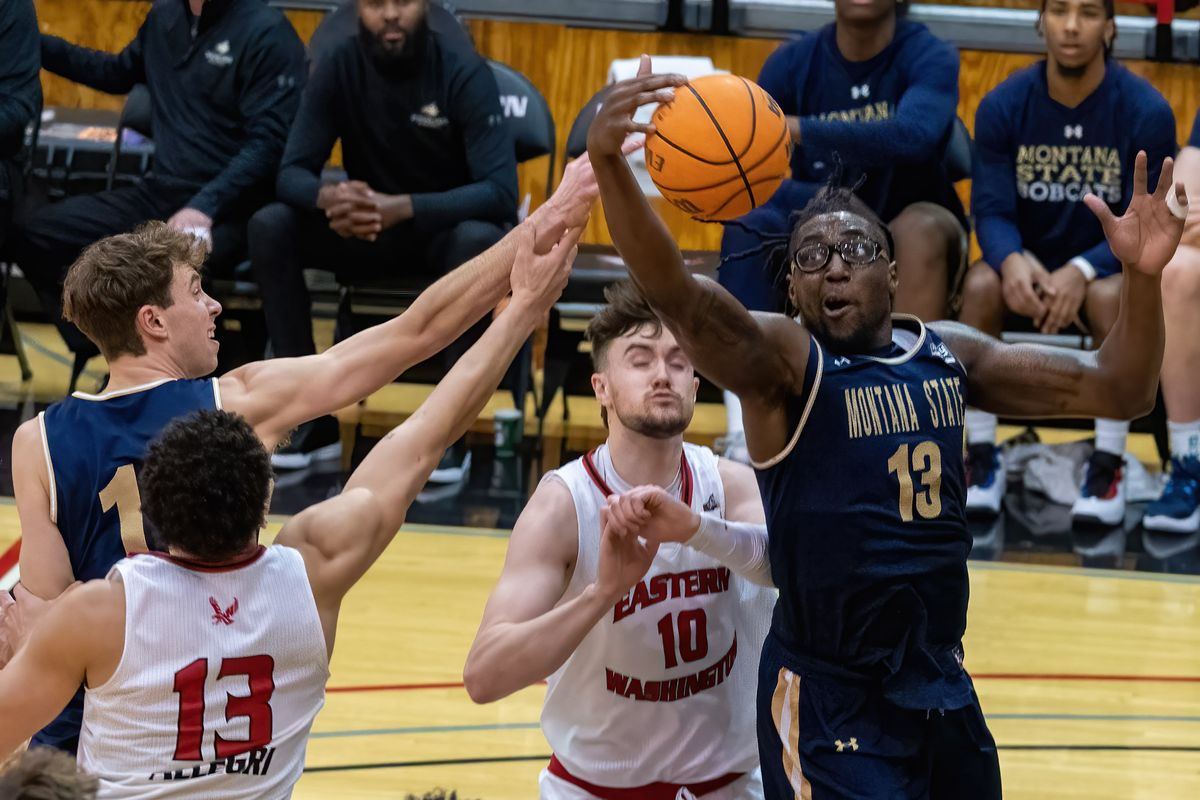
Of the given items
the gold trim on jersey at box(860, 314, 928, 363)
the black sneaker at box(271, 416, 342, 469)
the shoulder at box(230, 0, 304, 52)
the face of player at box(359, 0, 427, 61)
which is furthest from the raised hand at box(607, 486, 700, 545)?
the shoulder at box(230, 0, 304, 52)

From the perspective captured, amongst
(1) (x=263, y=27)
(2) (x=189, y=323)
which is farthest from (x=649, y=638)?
(1) (x=263, y=27)

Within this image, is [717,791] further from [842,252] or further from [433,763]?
[842,252]

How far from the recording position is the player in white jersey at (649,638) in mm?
4578

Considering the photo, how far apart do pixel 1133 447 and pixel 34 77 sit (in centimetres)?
618

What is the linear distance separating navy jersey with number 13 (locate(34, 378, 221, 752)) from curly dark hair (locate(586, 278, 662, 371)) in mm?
1353

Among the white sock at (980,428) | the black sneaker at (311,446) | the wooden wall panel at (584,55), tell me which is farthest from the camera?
the wooden wall panel at (584,55)

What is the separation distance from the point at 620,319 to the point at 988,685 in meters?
2.49

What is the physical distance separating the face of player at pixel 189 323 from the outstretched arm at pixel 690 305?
118 centimetres

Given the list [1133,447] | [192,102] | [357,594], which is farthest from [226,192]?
[1133,447]

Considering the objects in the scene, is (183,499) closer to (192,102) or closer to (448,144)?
(448,144)

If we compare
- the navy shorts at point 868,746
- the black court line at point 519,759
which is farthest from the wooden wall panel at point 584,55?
the navy shorts at point 868,746

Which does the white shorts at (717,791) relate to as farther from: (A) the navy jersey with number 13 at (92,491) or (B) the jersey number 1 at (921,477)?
(A) the navy jersey with number 13 at (92,491)

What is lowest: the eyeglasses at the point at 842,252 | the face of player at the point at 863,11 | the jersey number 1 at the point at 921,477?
the jersey number 1 at the point at 921,477

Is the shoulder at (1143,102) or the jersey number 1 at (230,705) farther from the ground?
the shoulder at (1143,102)
